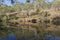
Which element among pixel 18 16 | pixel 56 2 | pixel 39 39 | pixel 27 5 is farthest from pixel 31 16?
pixel 39 39

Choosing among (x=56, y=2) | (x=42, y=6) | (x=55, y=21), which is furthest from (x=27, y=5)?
(x=55, y=21)

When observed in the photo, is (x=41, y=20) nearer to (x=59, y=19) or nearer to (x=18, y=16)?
(x=59, y=19)

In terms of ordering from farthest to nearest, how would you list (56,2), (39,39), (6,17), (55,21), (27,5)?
(27,5), (56,2), (6,17), (55,21), (39,39)

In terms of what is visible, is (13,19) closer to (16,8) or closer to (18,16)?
(18,16)

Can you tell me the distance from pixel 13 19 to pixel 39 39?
39.9 m

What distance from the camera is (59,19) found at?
58.9 meters

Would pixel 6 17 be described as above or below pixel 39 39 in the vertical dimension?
below

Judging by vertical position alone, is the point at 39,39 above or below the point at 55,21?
above

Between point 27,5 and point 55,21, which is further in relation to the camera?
point 27,5

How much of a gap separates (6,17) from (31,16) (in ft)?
28.0

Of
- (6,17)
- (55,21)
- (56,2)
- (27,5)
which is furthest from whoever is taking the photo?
(27,5)

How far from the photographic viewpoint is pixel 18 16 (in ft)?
213

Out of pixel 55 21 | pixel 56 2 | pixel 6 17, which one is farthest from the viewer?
pixel 56 2

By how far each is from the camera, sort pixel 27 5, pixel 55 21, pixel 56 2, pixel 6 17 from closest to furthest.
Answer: pixel 55 21 < pixel 6 17 < pixel 56 2 < pixel 27 5
